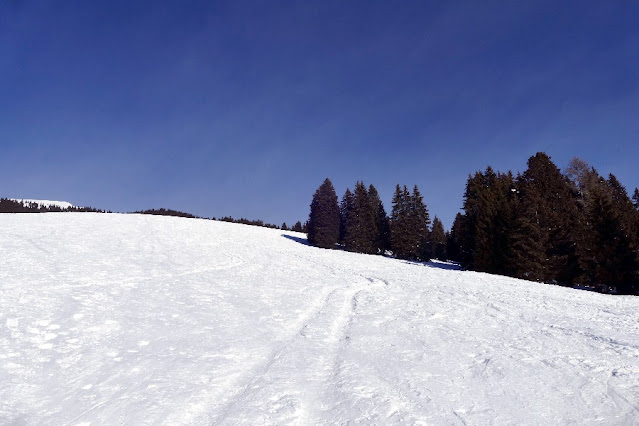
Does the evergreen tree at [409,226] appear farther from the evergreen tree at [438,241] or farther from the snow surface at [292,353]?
the snow surface at [292,353]

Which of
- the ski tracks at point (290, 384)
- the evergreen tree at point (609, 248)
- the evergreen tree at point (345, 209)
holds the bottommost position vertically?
the ski tracks at point (290, 384)

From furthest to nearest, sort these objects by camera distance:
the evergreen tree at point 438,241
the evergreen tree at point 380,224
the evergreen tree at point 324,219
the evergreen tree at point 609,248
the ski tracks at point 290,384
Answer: the evergreen tree at point 438,241, the evergreen tree at point 380,224, the evergreen tree at point 324,219, the evergreen tree at point 609,248, the ski tracks at point 290,384

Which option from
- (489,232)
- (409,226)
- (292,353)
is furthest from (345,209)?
(292,353)

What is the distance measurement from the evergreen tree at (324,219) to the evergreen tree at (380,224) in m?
8.52

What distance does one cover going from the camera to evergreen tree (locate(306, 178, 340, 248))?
46.8 metres

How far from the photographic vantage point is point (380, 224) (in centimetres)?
5884

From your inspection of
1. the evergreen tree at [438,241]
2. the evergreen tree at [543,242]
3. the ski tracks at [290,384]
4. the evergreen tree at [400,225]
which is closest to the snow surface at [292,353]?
the ski tracks at [290,384]

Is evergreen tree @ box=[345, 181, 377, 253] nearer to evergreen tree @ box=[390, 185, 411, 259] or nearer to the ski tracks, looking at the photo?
evergreen tree @ box=[390, 185, 411, 259]

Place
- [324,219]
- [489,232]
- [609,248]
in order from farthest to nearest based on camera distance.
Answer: [324,219] < [489,232] < [609,248]

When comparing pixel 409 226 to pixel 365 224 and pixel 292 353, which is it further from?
pixel 292 353

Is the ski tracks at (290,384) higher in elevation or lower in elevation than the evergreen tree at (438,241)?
lower

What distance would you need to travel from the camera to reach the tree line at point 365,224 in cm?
4709

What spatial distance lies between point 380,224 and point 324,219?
14.9 m

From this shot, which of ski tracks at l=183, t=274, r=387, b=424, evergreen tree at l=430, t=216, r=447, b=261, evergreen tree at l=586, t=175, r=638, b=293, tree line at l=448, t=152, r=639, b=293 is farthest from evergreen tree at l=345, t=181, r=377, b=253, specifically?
ski tracks at l=183, t=274, r=387, b=424
